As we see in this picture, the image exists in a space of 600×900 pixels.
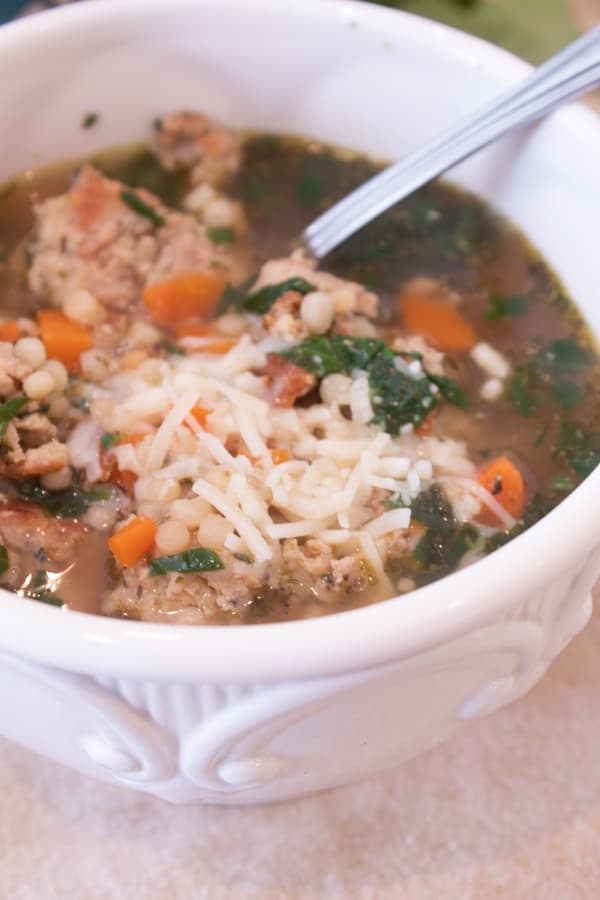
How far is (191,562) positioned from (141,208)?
0.77 metres

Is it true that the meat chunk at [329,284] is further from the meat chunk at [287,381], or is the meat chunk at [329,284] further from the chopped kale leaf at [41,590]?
the chopped kale leaf at [41,590]

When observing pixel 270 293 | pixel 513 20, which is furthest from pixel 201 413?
pixel 513 20

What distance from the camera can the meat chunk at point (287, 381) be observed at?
1431mm

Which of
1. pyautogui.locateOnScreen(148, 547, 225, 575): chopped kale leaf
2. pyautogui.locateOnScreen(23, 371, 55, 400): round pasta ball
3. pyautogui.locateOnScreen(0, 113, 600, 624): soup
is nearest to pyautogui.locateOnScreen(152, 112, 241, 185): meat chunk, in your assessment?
pyautogui.locateOnScreen(0, 113, 600, 624): soup

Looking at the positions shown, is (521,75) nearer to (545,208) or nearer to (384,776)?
(545,208)

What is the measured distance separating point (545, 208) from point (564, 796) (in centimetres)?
90

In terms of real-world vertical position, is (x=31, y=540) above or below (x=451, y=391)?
below

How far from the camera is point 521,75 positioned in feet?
5.06

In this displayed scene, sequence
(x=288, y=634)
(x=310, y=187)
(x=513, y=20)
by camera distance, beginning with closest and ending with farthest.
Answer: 1. (x=288, y=634)
2. (x=310, y=187)
3. (x=513, y=20)

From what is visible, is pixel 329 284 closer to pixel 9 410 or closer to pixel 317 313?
pixel 317 313

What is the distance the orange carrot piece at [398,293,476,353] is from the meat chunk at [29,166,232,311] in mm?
A: 330

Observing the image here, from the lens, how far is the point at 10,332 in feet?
4.96

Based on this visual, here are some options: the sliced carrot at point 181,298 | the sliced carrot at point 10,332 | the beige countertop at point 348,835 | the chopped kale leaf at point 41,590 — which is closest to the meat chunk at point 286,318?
the sliced carrot at point 181,298

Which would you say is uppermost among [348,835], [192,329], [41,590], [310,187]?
[310,187]
